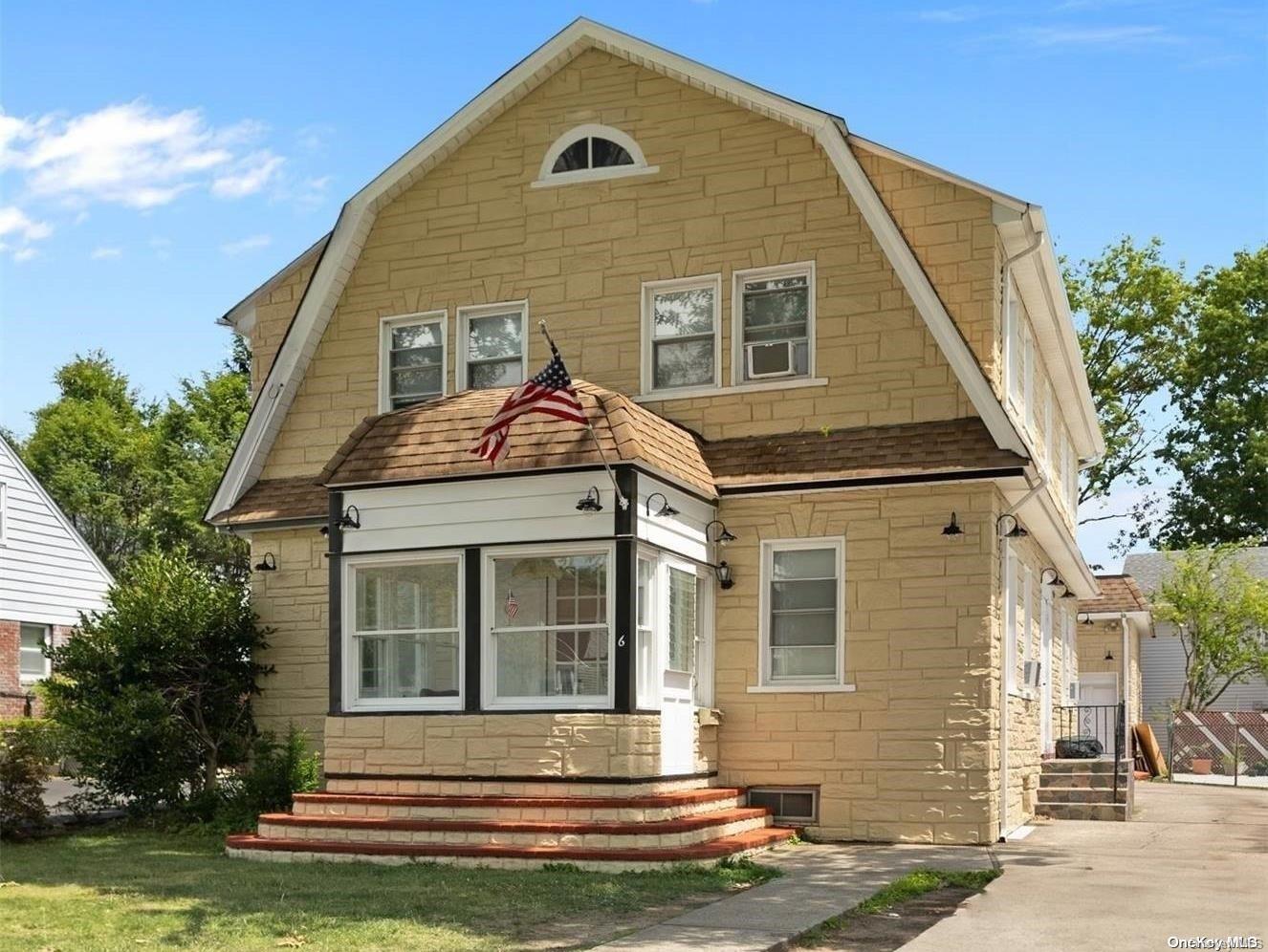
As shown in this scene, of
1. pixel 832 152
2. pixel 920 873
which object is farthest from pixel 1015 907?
pixel 832 152

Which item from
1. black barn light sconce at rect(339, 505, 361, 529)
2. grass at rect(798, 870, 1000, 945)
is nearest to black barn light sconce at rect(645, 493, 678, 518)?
black barn light sconce at rect(339, 505, 361, 529)

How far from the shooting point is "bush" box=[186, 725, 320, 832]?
15695mm

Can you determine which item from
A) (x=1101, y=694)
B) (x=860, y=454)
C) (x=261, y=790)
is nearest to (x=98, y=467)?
(x=1101, y=694)

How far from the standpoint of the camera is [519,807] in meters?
13.4

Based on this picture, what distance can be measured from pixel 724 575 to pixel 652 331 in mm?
2898

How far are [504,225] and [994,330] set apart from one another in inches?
222

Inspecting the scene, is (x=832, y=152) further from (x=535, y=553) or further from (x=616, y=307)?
(x=535, y=553)

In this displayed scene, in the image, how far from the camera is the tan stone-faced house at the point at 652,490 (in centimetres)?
1381

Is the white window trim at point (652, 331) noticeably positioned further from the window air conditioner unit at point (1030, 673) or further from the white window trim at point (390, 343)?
the window air conditioner unit at point (1030, 673)

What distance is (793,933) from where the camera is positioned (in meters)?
9.05

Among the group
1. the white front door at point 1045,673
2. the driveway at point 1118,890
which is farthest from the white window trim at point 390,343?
the white front door at point 1045,673

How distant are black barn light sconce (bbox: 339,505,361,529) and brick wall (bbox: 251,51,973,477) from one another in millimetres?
2884

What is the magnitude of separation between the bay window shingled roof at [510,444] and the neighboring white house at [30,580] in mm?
16663

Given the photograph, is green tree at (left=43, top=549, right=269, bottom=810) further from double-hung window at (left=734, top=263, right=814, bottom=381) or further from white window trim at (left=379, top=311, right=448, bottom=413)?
Answer: double-hung window at (left=734, top=263, right=814, bottom=381)
